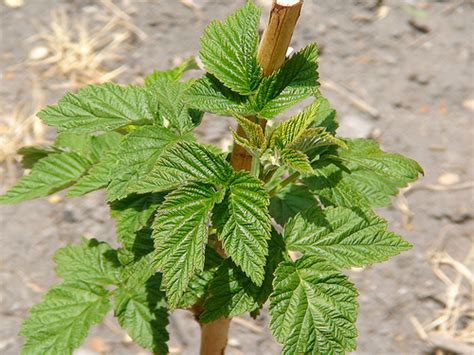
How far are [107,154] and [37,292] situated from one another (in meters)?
1.56

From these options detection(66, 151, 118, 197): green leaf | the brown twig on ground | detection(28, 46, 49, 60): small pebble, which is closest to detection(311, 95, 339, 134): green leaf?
detection(66, 151, 118, 197): green leaf

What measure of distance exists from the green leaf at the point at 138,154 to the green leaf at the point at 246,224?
0.13 m

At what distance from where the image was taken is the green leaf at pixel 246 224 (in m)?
0.99

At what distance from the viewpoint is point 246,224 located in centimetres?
100

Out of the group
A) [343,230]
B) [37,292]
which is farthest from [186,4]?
[343,230]

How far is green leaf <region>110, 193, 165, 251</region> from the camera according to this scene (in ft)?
3.84

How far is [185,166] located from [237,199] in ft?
0.32

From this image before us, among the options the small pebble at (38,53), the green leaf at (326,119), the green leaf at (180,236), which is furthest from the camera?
the small pebble at (38,53)

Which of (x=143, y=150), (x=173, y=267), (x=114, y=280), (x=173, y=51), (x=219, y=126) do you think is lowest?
(x=219, y=126)

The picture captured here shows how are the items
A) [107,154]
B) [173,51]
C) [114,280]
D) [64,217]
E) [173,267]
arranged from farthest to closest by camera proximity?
[173,51] < [64,217] < [114,280] < [107,154] < [173,267]

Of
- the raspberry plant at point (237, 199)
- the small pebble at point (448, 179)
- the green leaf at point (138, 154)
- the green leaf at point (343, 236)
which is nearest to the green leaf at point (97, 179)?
the raspberry plant at point (237, 199)

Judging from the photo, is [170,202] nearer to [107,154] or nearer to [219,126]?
[107,154]

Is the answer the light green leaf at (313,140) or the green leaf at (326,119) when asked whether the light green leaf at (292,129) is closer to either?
the light green leaf at (313,140)

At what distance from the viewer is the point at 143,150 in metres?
1.08
